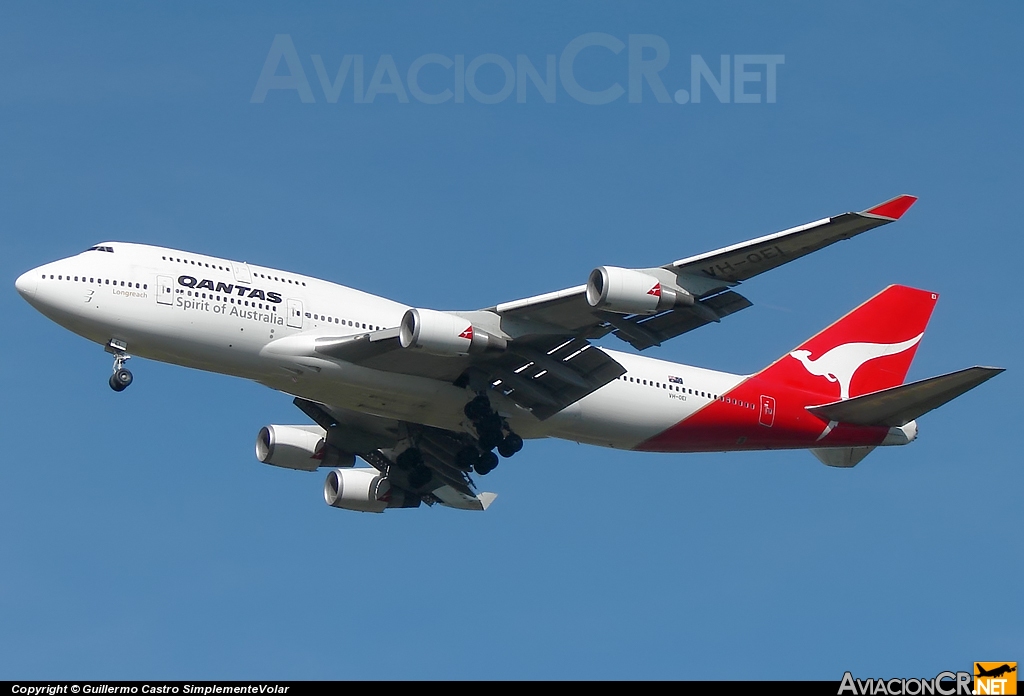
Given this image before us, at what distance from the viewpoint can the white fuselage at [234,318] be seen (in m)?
37.7

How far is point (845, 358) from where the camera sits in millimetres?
47344

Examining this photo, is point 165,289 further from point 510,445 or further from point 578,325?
point 578,325

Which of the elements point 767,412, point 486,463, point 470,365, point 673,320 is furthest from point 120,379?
point 767,412

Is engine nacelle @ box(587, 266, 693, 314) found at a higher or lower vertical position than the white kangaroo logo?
lower

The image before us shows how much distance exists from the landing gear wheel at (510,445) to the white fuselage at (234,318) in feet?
2.33

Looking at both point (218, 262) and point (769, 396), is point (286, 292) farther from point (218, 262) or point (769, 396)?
point (769, 396)

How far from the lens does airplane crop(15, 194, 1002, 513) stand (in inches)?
1474

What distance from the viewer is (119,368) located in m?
38.1

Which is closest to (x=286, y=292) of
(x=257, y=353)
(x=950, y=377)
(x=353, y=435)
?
(x=257, y=353)

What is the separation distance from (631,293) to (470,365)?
234 inches

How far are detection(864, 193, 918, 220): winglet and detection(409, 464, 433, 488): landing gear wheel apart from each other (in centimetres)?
1745

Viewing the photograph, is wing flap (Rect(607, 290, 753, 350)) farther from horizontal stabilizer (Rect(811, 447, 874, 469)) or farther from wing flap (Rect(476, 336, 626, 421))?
horizontal stabilizer (Rect(811, 447, 874, 469))

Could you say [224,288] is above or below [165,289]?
above

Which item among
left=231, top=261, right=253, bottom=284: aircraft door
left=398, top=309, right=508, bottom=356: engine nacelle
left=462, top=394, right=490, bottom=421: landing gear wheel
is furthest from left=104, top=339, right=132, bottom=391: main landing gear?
left=462, top=394, right=490, bottom=421: landing gear wheel
